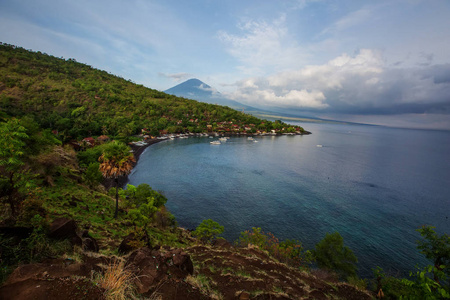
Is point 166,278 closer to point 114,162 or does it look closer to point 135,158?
point 114,162

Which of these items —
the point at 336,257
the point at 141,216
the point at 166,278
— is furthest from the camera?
the point at 336,257

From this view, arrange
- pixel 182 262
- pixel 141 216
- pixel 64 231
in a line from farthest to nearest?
pixel 141 216, pixel 64 231, pixel 182 262

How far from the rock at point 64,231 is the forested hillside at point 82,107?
7883cm

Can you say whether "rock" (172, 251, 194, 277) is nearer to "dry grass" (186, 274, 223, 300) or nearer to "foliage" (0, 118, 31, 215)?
"dry grass" (186, 274, 223, 300)

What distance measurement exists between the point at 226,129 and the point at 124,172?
130 metres

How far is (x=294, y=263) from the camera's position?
19.3m

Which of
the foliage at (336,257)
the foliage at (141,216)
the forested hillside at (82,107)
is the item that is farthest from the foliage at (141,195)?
the forested hillside at (82,107)

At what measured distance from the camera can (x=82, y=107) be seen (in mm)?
112125

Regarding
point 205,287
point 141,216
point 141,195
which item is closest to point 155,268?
point 205,287

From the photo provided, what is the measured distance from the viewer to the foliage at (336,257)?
19.3 meters

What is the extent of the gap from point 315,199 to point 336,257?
22037 mm

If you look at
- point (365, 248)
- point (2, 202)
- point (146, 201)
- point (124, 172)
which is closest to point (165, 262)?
point (2, 202)

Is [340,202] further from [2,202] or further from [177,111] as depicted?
[177,111]

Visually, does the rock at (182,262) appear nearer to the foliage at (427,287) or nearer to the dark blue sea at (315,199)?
the foliage at (427,287)
